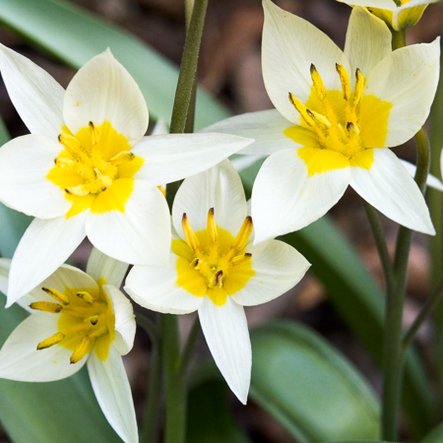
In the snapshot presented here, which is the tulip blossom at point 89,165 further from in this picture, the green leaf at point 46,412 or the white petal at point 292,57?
the green leaf at point 46,412

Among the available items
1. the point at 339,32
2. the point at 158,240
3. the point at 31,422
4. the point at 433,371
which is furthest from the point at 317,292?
the point at 158,240

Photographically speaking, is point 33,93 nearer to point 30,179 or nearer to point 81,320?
point 30,179

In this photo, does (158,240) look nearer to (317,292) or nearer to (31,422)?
(31,422)

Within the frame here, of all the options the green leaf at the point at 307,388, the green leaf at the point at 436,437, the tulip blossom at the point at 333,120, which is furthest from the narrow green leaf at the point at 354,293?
the tulip blossom at the point at 333,120

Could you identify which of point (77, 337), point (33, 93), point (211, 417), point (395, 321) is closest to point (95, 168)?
point (33, 93)

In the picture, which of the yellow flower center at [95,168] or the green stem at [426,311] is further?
the green stem at [426,311]

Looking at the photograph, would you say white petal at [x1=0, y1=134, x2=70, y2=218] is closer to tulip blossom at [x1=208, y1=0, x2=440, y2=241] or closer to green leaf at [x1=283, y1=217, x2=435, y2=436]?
tulip blossom at [x1=208, y1=0, x2=440, y2=241]


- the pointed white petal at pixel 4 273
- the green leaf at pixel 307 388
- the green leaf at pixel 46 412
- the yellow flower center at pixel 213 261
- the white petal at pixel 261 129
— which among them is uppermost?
the white petal at pixel 261 129
